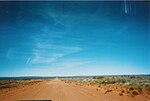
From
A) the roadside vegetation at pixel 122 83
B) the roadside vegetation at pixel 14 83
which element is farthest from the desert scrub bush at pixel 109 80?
the roadside vegetation at pixel 14 83

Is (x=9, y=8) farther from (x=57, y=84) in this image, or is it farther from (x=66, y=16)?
(x=57, y=84)

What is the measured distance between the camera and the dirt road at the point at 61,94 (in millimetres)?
3852

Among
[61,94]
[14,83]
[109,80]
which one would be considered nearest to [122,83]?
[109,80]

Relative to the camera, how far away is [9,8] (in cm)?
395

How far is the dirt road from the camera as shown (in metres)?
3.85

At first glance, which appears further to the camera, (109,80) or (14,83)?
(109,80)

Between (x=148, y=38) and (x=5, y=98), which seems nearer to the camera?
(x=5, y=98)

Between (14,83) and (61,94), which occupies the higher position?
(14,83)

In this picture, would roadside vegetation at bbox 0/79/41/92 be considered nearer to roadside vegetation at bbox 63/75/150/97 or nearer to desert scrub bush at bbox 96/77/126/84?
roadside vegetation at bbox 63/75/150/97

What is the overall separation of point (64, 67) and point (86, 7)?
0.84 meters

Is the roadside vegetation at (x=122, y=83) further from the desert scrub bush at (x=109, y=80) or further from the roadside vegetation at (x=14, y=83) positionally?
the roadside vegetation at (x=14, y=83)

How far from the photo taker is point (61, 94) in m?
3.98

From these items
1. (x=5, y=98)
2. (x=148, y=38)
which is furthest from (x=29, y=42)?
(x=148, y=38)

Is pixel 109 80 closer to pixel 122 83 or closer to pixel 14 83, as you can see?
pixel 122 83
